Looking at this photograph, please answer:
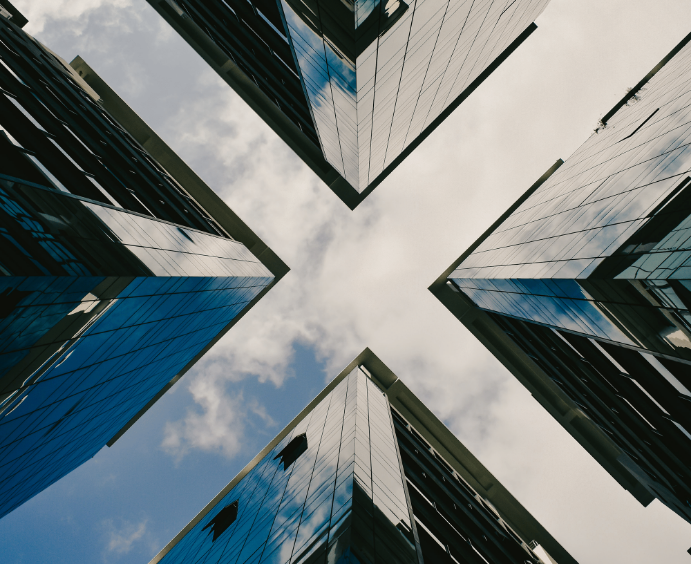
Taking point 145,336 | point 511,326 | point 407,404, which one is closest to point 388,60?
point 145,336

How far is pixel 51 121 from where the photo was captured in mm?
16250

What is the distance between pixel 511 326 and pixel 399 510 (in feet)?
68.4

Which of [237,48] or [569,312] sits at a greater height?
[237,48]

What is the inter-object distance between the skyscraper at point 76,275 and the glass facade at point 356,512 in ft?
31.7

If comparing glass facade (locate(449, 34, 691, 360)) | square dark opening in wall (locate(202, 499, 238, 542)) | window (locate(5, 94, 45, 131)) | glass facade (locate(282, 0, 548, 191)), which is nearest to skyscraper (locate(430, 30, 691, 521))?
glass facade (locate(449, 34, 691, 360))

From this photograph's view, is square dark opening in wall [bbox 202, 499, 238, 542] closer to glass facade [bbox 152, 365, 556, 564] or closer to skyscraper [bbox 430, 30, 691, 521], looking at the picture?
glass facade [bbox 152, 365, 556, 564]

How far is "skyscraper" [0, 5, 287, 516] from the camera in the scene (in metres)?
10.8

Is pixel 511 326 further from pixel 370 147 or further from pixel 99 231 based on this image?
pixel 99 231

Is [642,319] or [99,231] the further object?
[99,231]

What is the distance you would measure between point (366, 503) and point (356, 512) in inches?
34.3

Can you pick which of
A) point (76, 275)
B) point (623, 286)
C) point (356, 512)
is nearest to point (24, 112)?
point (76, 275)

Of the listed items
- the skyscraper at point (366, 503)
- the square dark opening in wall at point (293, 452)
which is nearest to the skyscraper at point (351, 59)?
the skyscraper at point (366, 503)

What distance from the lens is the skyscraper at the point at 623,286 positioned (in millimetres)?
10891

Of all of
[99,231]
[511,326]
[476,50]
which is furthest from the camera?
[511,326]
